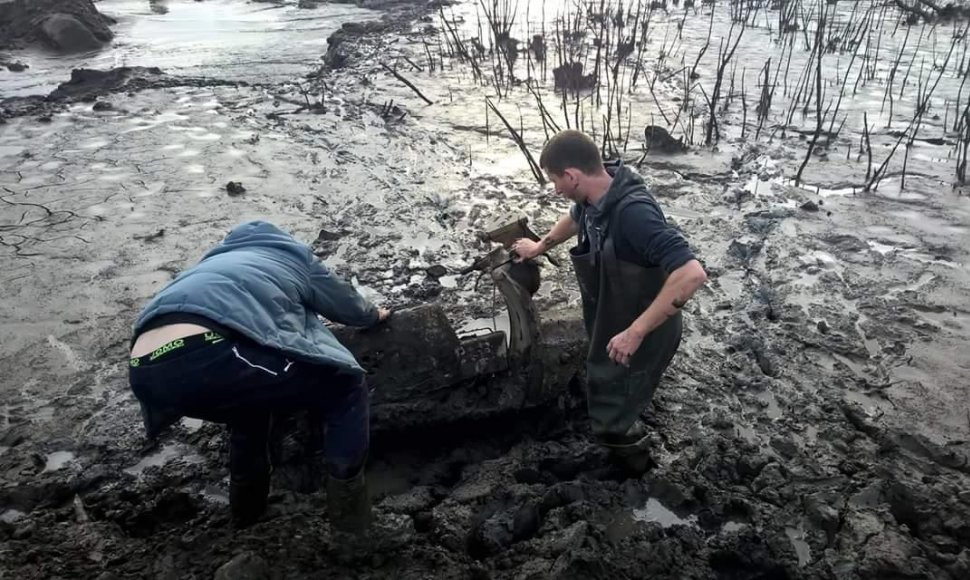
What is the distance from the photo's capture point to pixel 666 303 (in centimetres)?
241

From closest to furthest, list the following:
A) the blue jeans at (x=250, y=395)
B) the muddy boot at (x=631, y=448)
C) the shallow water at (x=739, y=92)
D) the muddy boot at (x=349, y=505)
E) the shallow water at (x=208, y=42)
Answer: the blue jeans at (x=250, y=395) → the muddy boot at (x=349, y=505) → the muddy boot at (x=631, y=448) → the shallow water at (x=739, y=92) → the shallow water at (x=208, y=42)

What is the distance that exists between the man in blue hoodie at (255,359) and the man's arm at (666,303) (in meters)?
1.07

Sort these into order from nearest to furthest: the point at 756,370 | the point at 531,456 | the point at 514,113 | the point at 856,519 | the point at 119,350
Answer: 1. the point at 856,519
2. the point at 531,456
3. the point at 756,370
4. the point at 119,350
5. the point at 514,113

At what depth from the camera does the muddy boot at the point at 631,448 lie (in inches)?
120

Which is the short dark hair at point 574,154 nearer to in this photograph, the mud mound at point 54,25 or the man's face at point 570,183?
the man's face at point 570,183

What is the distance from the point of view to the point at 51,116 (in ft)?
27.6

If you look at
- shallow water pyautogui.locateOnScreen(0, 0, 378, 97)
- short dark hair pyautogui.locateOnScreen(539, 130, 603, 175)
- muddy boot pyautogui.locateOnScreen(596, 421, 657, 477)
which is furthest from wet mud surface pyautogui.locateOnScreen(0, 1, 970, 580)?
shallow water pyautogui.locateOnScreen(0, 0, 378, 97)

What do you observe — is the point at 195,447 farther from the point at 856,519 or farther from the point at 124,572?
the point at 856,519

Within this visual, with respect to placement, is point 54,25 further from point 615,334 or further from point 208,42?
point 615,334

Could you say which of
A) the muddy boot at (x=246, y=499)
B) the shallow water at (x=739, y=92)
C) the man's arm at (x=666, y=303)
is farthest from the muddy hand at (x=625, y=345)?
the shallow water at (x=739, y=92)

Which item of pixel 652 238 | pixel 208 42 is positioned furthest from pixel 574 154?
pixel 208 42

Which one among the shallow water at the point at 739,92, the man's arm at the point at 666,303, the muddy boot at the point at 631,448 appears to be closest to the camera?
the man's arm at the point at 666,303

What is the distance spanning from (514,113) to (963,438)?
19.9 feet

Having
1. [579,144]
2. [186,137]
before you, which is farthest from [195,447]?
[186,137]
